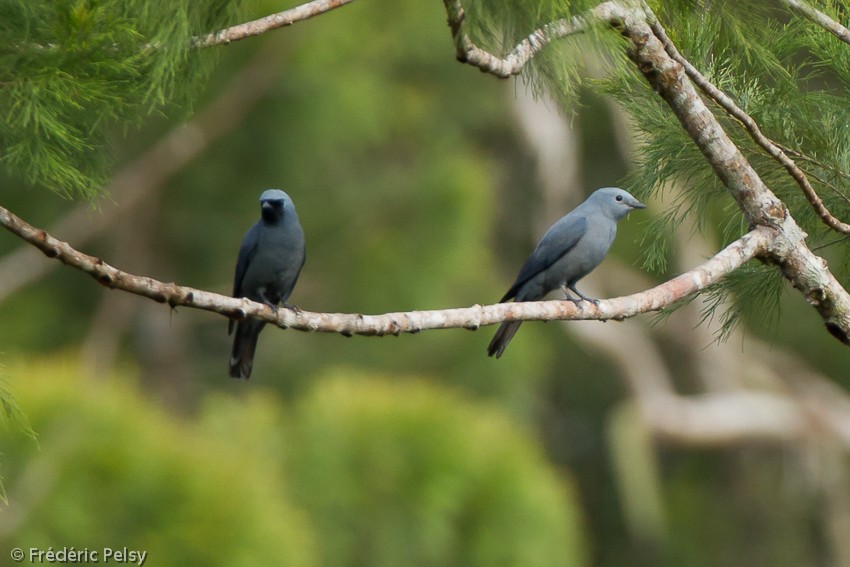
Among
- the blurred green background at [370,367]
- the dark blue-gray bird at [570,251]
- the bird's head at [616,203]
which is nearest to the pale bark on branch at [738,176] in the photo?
the dark blue-gray bird at [570,251]

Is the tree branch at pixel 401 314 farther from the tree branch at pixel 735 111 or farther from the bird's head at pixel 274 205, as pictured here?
the bird's head at pixel 274 205

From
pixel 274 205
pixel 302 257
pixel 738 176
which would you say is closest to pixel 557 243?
pixel 302 257

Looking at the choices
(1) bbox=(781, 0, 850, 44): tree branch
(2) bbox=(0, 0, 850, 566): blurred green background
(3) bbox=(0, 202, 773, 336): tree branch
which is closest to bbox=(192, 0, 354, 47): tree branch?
(3) bbox=(0, 202, 773, 336): tree branch

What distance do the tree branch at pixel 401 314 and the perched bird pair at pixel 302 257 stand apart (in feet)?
4.73

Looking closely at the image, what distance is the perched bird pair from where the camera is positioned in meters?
5.00

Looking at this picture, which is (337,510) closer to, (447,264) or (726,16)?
(447,264)

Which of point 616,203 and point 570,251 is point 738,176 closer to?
point 570,251

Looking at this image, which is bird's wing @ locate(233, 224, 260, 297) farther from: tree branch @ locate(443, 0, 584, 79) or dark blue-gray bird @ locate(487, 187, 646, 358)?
tree branch @ locate(443, 0, 584, 79)

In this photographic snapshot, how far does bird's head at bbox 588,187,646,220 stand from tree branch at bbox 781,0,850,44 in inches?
77.4

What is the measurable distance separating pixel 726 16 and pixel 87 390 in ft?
18.5

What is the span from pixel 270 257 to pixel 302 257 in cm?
17

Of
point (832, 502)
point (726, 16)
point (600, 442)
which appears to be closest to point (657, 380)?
point (832, 502)

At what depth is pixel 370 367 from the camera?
14.2 meters

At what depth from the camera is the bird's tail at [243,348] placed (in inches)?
203
